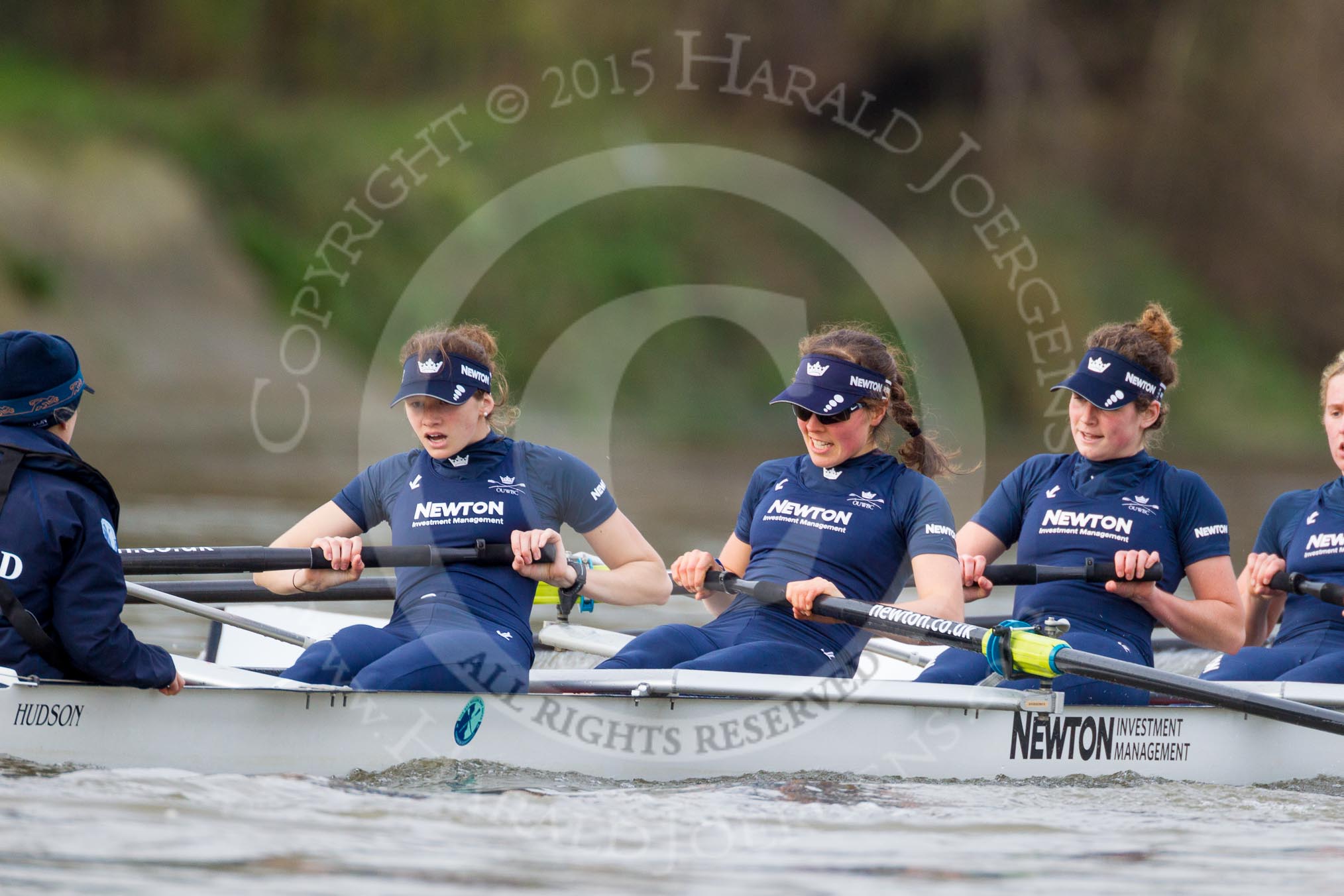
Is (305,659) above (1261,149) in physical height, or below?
below

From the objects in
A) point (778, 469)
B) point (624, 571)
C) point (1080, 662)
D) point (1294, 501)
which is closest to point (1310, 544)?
point (1294, 501)

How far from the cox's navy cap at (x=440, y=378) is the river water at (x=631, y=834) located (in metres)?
1.19

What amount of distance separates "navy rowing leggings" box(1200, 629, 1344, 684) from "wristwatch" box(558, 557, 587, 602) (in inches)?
91.4

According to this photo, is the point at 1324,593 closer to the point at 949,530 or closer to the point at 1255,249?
the point at 949,530

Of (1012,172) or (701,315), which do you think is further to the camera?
(1012,172)

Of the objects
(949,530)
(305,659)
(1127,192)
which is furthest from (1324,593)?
(1127,192)

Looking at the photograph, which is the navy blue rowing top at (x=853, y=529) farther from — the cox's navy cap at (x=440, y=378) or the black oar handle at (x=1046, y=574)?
the cox's navy cap at (x=440, y=378)

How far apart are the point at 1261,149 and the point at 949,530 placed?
1004 inches

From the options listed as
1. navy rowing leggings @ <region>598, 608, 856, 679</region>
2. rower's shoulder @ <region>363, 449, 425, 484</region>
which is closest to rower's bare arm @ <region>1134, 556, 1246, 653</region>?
navy rowing leggings @ <region>598, 608, 856, 679</region>

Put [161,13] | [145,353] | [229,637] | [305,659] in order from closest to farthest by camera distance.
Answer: [305,659]
[229,637]
[145,353]
[161,13]

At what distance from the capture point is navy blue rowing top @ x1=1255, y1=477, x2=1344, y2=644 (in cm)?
626

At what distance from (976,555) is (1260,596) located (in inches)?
54.8

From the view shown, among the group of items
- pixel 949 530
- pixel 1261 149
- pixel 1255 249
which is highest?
pixel 1261 149

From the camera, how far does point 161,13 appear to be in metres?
23.2
